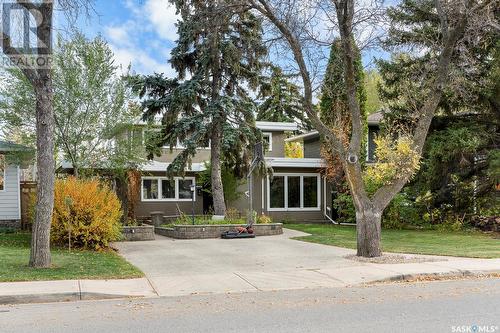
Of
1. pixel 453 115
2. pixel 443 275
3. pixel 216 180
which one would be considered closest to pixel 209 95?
pixel 216 180

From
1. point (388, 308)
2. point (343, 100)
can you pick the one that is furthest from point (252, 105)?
point (388, 308)

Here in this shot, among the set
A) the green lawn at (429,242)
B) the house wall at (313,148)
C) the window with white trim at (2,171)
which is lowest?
the green lawn at (429,242)

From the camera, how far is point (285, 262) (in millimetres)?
12477

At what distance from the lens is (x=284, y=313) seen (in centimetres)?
719

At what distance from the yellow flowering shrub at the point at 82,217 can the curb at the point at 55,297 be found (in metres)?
5.72

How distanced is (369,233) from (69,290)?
295 inches

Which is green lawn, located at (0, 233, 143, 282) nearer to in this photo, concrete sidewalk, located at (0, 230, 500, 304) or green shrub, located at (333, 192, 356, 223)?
concrete sidewalk, located at (0, 230, 500, 304)

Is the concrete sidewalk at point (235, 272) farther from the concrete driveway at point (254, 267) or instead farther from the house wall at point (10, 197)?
the house wall at point (10, 197)

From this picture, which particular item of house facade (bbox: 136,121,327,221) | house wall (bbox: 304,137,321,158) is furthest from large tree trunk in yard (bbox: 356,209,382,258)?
house wall (bbox: 304,137,321,158)

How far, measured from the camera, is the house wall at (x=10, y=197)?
755 inches

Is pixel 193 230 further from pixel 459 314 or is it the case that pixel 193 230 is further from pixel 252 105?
pixel 459 314

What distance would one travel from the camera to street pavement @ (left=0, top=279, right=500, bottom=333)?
251 inches

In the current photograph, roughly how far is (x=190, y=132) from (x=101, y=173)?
3.98m

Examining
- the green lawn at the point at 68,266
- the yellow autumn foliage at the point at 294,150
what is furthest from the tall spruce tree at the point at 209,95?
the yellow autumn foliage at the point at 294,150
